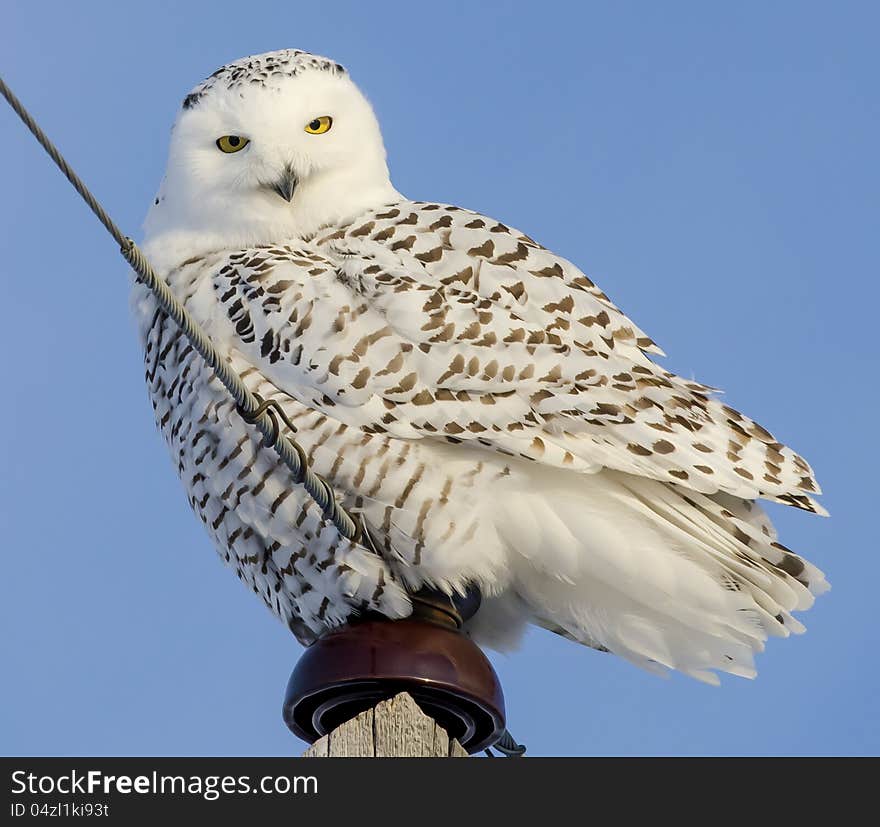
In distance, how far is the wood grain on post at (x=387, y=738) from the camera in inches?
130

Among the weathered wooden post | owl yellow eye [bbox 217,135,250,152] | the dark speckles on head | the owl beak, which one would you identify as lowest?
the weathered wooden post

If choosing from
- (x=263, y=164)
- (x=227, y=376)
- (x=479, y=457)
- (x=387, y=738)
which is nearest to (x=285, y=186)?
(x=263, y=164)

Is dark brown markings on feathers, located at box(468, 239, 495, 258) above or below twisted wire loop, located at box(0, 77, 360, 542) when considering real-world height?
above

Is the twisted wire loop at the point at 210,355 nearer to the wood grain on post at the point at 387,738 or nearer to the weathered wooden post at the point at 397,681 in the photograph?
the weathered wooden post at the point at 397,681

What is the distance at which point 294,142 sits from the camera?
4809mm

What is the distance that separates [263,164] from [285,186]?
107 millimetres

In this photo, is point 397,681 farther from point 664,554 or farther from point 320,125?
point 320,125

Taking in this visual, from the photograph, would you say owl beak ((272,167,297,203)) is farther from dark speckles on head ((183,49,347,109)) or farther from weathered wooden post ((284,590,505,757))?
weathered wooden post ((284,590,505,757))

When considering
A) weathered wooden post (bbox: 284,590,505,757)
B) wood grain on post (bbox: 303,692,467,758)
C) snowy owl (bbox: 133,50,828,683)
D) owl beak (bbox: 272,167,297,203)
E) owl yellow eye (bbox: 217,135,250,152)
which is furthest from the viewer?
owl yellow eye (bbox: 217,135,250,152)

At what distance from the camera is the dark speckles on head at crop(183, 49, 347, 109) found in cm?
488

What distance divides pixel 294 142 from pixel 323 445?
3.83 feet

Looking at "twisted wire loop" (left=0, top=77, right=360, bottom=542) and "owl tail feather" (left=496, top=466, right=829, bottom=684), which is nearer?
"twisted wire loop" (left=0, top=77, right=360, bottom=542)

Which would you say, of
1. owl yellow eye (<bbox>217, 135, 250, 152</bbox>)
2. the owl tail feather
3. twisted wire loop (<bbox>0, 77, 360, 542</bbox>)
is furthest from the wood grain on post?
owl yellow eye (<bbox>217, 135, 250, 152</bbox>)
